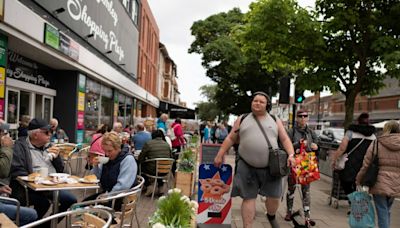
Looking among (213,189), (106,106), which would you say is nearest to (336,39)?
(213,189)

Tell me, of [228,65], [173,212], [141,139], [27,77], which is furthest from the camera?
[228,65]

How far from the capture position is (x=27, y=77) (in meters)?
14.3

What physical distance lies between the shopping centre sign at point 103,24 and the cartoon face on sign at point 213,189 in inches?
346

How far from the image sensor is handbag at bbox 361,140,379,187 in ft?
18.3

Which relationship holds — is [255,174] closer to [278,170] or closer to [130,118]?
[278,170]

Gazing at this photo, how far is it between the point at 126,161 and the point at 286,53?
8382mm

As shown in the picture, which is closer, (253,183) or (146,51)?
(253,183)

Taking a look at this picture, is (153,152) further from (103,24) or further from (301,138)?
(103,24)

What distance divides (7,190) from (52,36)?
896 cm

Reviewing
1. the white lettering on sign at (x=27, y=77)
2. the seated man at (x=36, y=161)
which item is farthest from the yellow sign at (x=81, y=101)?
the seated man at (x=36, y=161)

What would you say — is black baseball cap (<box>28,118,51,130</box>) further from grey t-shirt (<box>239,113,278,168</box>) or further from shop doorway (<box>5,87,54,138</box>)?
shop doorway (<box>5,87,54,138</box>)

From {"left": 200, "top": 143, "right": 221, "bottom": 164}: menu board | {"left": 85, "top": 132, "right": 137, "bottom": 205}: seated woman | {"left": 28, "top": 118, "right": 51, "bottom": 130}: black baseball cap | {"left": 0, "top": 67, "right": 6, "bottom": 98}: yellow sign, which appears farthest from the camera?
{"left": 0, "top": 67, "right": 6, "bottom": 98}: yellow sign

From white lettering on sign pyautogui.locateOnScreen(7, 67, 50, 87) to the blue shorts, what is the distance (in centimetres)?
981

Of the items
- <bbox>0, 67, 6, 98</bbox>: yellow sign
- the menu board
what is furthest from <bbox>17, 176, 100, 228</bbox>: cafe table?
<bbox>0, 67, 6, 98</bbox>: yellow sign
